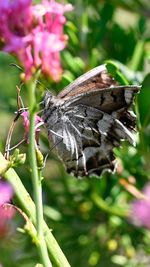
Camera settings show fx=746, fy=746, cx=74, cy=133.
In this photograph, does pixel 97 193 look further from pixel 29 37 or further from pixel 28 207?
pixel 29 37

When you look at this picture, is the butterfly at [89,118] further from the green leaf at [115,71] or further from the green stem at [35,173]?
the green stem at [35,173]

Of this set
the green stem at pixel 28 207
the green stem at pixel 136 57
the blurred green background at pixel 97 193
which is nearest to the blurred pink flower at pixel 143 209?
the blurred green background at pixel 97 193

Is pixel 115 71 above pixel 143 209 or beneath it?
above

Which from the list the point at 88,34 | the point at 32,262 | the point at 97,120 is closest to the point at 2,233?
the point at 32,262

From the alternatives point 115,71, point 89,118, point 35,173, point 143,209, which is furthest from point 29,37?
point 143,209

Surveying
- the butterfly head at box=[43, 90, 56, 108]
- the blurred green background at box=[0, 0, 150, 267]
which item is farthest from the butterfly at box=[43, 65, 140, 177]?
the blurred green background at box=[0, 0, 150, 267]

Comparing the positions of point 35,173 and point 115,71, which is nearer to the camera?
point 35,173

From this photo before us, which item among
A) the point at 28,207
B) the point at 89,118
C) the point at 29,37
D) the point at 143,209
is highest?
the point at 29,37
